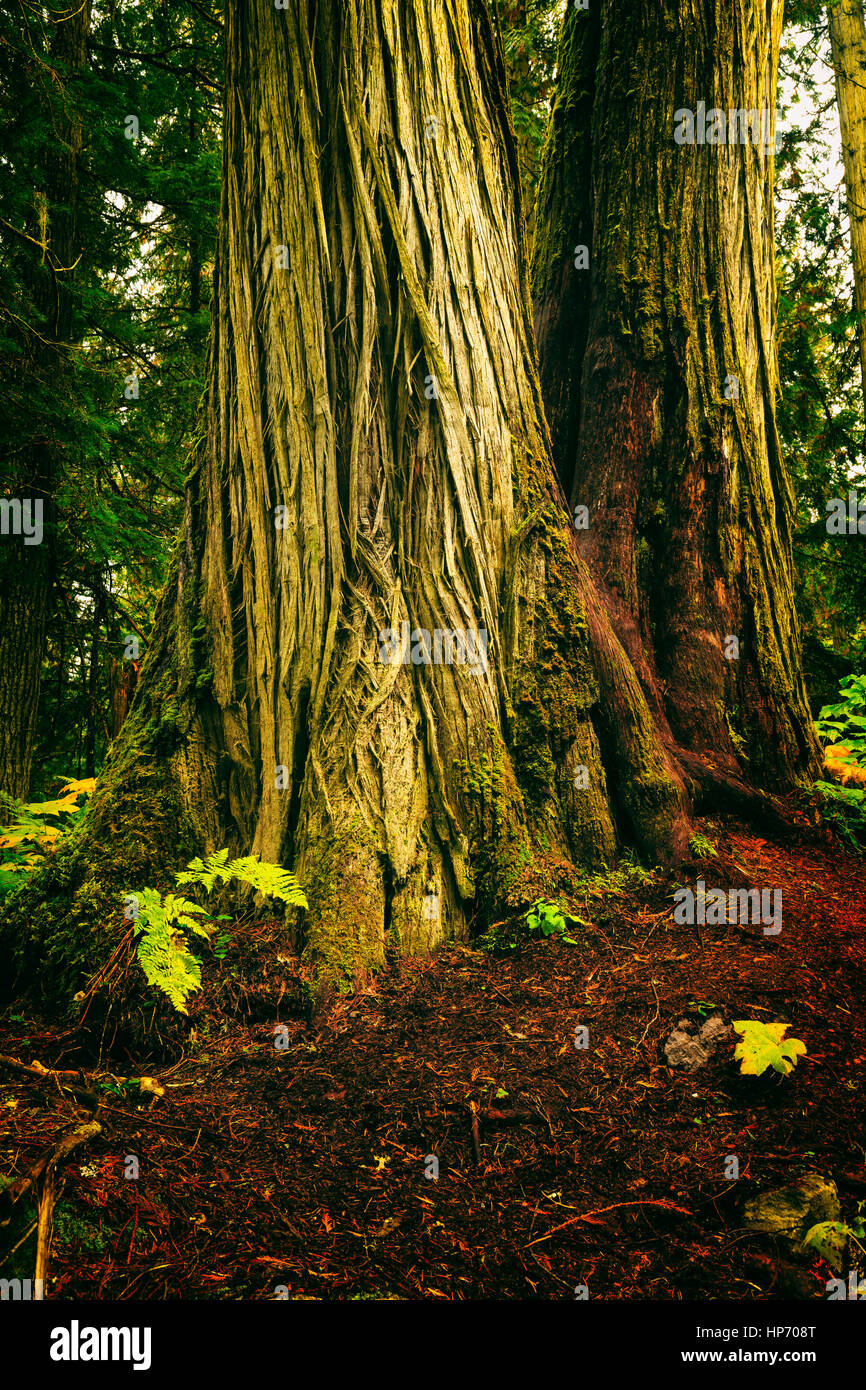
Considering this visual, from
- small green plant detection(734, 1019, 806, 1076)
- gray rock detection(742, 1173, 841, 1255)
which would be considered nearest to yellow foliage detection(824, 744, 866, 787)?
small green plant detection(734, 1019, 806, 1076)

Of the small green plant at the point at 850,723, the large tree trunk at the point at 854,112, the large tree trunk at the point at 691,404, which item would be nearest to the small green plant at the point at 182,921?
the large tree trunk at the point at 691,404

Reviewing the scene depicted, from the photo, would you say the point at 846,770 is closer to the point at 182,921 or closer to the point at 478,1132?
the point at 478,1132

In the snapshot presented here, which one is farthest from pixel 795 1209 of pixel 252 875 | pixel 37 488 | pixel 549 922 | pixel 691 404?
pixel 37 488

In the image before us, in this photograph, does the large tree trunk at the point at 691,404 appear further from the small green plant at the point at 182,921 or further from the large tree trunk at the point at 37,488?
the large tree trunk at the point at 37,488

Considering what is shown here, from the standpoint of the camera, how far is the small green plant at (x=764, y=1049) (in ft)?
7.82

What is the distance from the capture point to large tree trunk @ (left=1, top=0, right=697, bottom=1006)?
3.23 m

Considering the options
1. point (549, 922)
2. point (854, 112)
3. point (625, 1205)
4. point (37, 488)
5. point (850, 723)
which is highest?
point (854, 112)

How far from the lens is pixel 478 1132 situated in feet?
7.66

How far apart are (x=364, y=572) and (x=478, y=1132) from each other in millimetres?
2074

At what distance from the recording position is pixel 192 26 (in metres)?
7.73

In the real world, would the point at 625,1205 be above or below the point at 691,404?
below
